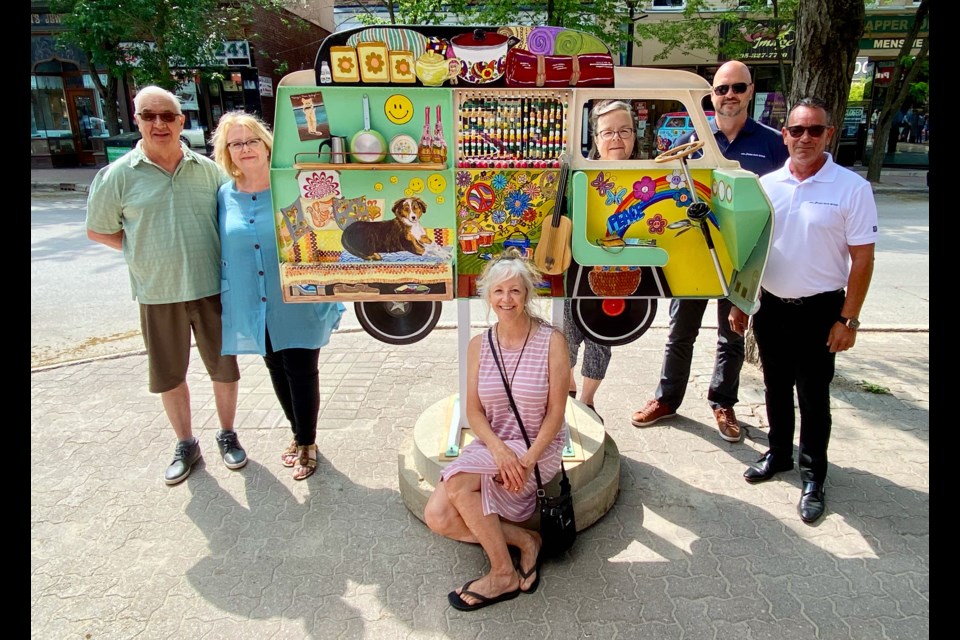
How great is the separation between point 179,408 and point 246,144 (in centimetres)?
162

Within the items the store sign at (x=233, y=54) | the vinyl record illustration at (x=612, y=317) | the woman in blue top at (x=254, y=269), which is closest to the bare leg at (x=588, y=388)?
the vinyl record illustration at (x=612, y=317)

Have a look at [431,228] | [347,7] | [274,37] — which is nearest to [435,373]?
[431,228]

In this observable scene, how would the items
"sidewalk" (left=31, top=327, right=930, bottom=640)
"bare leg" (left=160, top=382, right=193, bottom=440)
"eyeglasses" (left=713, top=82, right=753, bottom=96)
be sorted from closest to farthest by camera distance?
1. "sidewalk" (left=31, top=327, right=930, bottom=640)
2. "eyeglasses" (left=713, top=82, right=753, bottom=96)
3. "bare leg" (left=160, top=382, right=193, bottom=440)

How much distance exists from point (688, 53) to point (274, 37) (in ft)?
43.8

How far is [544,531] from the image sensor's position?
263 cm

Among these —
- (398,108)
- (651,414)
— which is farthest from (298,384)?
(651,414)

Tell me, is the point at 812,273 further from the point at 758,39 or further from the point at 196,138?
the point at 196,138

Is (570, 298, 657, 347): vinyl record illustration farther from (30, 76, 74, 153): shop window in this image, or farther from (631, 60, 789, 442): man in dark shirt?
(30, 76, 74, 153): shop window

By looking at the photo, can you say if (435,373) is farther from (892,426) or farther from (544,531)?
(892,426)

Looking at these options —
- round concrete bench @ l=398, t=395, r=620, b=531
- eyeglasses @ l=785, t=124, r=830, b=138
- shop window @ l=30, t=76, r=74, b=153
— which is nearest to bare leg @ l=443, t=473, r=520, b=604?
round concrete bench @ l=398, t=395, r=620, b=531

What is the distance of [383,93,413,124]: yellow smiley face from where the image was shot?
2586 millimetres

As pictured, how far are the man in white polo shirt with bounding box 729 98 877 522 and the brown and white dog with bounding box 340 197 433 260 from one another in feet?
5.35

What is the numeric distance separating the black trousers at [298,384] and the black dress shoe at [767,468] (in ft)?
8.22

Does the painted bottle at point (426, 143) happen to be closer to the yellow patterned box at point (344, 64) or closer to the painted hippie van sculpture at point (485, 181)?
the painted hippie van sculpture at point (485, 181)
